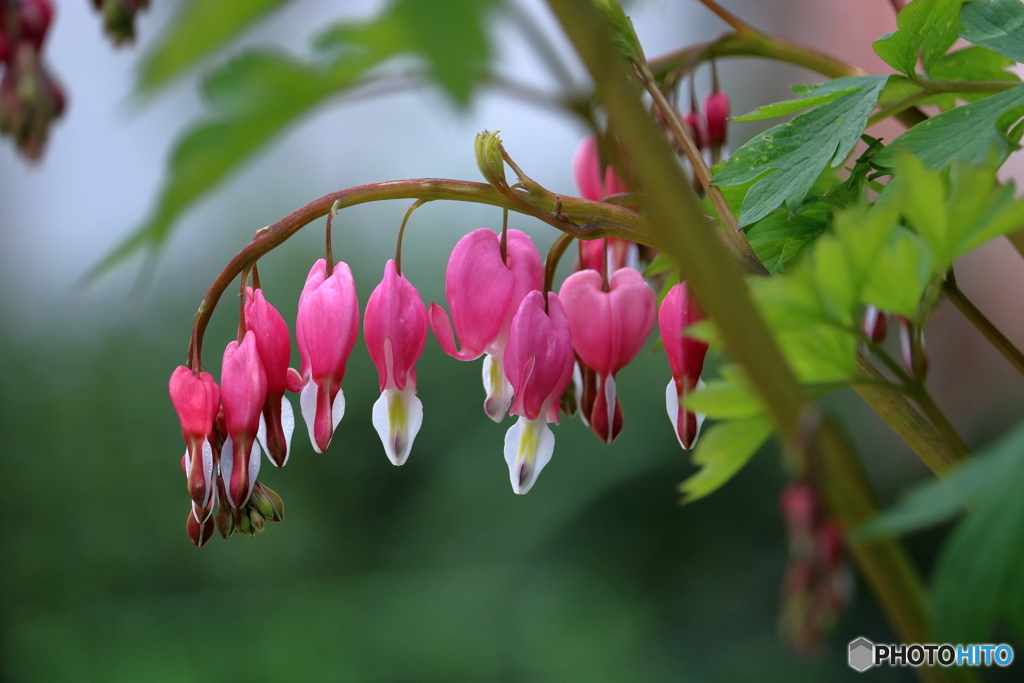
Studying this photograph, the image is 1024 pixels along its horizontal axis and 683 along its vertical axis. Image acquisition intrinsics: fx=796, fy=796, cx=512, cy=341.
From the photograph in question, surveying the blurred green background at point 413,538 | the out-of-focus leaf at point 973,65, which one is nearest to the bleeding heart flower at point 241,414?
the out-of-focus leaf at point 973,65

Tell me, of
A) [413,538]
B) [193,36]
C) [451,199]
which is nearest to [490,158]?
[451,199]

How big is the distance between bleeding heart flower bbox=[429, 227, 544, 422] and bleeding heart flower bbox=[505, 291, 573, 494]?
2cm

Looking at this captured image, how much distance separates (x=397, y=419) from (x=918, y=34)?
0.39 metres

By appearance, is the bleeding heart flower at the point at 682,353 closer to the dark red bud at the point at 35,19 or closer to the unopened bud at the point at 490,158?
the unopened bud at the point at 490,158

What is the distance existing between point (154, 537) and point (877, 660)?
2.68m

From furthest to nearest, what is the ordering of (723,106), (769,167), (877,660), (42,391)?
(42,391) → (723,106) → (769,167) → (877,660)

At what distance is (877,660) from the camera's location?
0.34 meters

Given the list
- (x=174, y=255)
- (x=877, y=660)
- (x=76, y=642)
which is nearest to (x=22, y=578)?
(x=76, y=642)

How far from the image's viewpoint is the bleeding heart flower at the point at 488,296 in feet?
1.59

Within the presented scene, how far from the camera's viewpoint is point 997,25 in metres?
0.45

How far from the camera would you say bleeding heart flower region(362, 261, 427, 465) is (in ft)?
1.54

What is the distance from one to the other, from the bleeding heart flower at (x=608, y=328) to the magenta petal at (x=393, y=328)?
10cm

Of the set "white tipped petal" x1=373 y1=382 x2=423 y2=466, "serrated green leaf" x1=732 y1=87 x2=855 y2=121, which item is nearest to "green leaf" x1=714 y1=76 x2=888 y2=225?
"serrated green leaf" x1=732 y1=87 x2=855 y2=121

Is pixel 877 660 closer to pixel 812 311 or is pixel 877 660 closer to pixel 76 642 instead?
pixel 812 311
